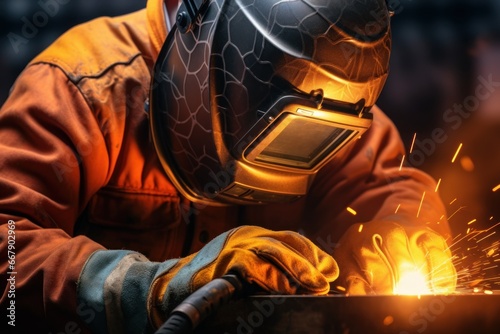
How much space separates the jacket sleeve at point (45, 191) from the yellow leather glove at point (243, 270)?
0.59 ft

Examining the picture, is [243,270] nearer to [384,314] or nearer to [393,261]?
[384,314]

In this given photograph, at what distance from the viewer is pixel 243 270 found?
3.55 feet

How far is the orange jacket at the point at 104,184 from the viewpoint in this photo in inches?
54.3

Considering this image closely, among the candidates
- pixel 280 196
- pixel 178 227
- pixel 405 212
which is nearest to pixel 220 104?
pixel 280 196

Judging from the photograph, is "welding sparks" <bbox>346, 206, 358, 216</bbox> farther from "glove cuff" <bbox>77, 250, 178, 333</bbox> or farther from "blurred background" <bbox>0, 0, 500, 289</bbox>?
"glove cuff" <bbox>77, 250, 178, 333</bbox>

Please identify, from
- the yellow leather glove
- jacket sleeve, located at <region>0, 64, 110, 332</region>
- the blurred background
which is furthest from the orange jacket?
the blurred background

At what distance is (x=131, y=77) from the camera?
5.55 feet

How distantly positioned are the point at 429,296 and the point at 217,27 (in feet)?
2.43

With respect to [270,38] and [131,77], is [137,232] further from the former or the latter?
[270,38]

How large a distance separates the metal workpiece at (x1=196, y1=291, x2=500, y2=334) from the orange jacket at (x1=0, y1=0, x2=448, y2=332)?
1.38 feet

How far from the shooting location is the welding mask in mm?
1356

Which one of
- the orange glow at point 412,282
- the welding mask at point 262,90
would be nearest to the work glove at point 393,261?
the orange glow at point 412,282

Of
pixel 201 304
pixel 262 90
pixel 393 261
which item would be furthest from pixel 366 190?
pixel 201 304

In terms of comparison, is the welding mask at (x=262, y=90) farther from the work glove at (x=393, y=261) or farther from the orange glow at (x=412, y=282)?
the orange glow at (x=412, y=282)
